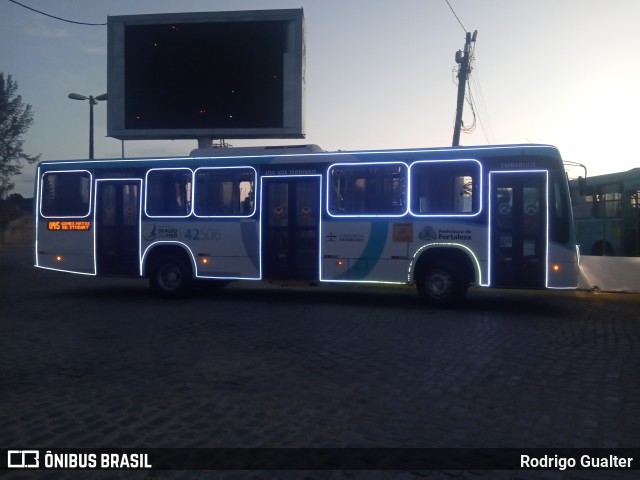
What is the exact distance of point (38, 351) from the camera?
843 centimetres

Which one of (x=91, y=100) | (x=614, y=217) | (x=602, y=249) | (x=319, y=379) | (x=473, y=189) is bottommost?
(x=319, y=379)

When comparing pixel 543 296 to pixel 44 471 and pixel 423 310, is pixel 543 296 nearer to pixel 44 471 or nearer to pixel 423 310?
pixel 423 310

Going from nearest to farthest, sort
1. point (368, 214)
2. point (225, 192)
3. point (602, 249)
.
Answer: point (368, 214), point (225, 192), point (602, 249)

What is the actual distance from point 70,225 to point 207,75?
969cm

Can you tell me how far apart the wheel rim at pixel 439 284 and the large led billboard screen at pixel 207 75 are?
10.9 m

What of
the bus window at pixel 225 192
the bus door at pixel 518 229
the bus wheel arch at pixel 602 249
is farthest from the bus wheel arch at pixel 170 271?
the bus wheel arch at pixel 602 249

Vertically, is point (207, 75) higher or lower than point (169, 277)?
higher

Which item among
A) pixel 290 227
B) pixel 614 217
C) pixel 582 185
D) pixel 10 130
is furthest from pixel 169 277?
pixel 10 130

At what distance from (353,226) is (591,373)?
6.79 m

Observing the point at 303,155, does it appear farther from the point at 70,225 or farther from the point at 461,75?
the point at 461,75

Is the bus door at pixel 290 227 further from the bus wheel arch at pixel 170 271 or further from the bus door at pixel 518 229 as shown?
the bus door at pixel 518 229

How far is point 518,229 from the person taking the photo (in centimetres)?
1227

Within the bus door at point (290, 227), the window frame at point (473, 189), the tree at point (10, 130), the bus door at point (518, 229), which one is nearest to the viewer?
the bus door at point (518, 229)

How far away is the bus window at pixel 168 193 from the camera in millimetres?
14492
